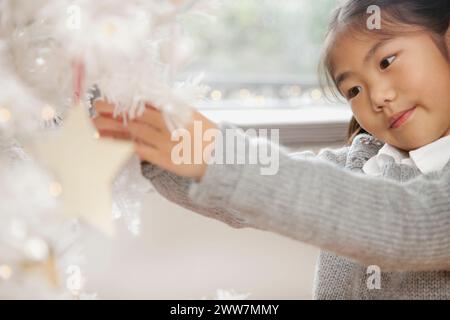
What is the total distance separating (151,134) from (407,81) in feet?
1.37

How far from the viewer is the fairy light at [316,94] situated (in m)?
1.76

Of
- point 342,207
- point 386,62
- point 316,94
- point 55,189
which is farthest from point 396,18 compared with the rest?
point 316,94

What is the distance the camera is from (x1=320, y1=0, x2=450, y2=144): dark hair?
92 cm

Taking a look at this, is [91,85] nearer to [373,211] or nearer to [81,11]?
[81,11]

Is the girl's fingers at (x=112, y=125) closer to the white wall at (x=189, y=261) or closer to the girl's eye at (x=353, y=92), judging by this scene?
the girl's eye at (x=353, y=92)

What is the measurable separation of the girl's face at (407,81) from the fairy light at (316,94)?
2.72 feet

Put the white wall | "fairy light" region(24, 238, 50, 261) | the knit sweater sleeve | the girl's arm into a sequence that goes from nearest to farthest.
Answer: "fairy light" region(24, 238, 50, 261) → the girl's arm → the knit sweater sleeve → the white wall

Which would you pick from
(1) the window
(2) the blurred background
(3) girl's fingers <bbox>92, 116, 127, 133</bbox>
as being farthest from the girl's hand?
(1) the window

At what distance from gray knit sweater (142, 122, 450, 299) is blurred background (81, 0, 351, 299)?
2.06ft

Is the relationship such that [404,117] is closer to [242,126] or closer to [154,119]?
[154,119]

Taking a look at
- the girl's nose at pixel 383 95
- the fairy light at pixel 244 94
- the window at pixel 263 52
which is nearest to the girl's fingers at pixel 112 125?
the girl's nose at pixel 383 95

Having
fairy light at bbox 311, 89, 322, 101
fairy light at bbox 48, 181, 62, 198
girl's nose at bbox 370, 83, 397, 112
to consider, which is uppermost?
fairy light at bbox 48, 181, 62, 198

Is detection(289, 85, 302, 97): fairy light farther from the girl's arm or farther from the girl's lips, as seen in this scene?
the girl's arm
